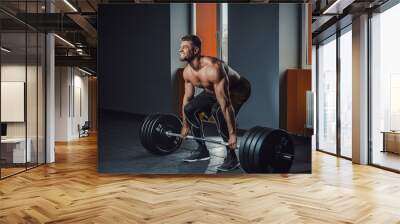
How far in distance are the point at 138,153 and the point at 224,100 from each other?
160 centimetres

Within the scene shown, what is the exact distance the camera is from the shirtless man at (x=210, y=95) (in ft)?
18.8

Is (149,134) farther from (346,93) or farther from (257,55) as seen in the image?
(346,93)

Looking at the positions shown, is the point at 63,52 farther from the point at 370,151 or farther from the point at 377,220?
the point at 377,220

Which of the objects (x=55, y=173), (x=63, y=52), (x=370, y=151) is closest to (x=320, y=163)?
(x=370, y=151)

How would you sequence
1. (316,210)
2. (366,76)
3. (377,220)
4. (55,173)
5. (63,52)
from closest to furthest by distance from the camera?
(377,220) → (316,210) → (55,173) → (366,76) → (63,52)

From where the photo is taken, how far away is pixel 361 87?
24.8 ft

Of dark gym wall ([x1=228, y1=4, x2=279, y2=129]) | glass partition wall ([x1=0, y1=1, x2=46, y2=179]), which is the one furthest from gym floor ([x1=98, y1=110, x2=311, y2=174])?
glass partition wall ([x1=0, y1=1, x2=46, y2=179])

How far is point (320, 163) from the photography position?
778 centimetres

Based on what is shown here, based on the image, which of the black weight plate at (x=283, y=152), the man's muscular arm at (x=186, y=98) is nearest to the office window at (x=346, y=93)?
the black weight plate at (x=283, y=152)

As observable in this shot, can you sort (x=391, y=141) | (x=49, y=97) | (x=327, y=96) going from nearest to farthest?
(x=391, y=141) < (x=49, y=97) < (x=327, y=96)

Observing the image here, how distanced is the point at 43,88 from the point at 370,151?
22.5 feet

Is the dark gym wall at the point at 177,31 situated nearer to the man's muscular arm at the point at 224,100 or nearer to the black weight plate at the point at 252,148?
the man's muscular arm at the point at 224,100

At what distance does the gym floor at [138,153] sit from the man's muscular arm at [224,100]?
6.2 inches

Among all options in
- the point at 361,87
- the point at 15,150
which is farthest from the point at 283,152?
the point at 15,150
